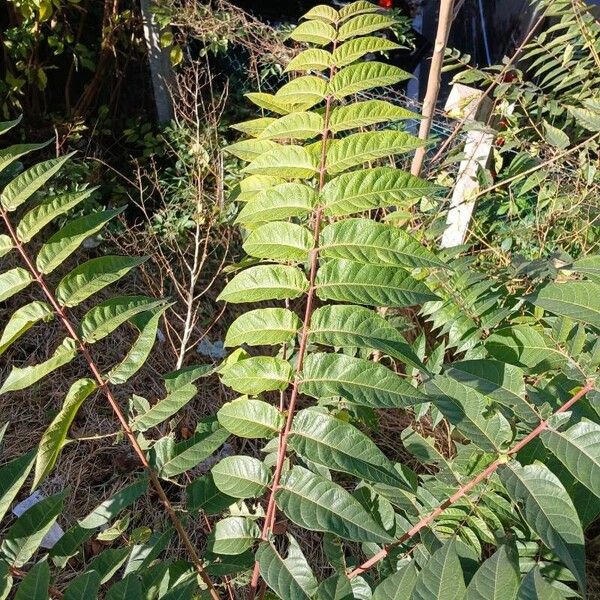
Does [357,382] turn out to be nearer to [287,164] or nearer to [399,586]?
[399,586]

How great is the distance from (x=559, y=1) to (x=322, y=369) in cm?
207

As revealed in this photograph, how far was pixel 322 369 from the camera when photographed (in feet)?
3.61

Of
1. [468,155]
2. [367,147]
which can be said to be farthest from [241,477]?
[468,155]

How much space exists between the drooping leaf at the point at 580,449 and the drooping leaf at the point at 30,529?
830 millimetres

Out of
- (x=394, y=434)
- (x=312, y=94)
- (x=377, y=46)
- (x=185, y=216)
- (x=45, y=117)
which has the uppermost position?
(x=377, y=46)

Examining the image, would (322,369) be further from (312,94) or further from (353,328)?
(312,94)

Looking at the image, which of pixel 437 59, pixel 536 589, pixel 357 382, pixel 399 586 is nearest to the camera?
pixel 536 589

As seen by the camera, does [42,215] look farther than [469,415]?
Yes

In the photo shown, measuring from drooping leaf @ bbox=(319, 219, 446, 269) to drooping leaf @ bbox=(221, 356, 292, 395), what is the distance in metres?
0.22

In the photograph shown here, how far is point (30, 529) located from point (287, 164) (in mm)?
816

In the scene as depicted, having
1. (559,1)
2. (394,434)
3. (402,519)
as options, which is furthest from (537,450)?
(559,1)

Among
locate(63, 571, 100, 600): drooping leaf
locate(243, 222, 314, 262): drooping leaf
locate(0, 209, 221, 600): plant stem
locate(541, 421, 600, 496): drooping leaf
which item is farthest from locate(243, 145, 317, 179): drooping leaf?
locate(63, 571, 100, 600): drooping leaf

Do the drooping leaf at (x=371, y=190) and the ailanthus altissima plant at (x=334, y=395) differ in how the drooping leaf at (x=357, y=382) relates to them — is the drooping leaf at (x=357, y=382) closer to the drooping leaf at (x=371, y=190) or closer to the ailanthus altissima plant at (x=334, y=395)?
the ailanthus altissima plant at (x=334, y=395)

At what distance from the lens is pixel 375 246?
109 cm
